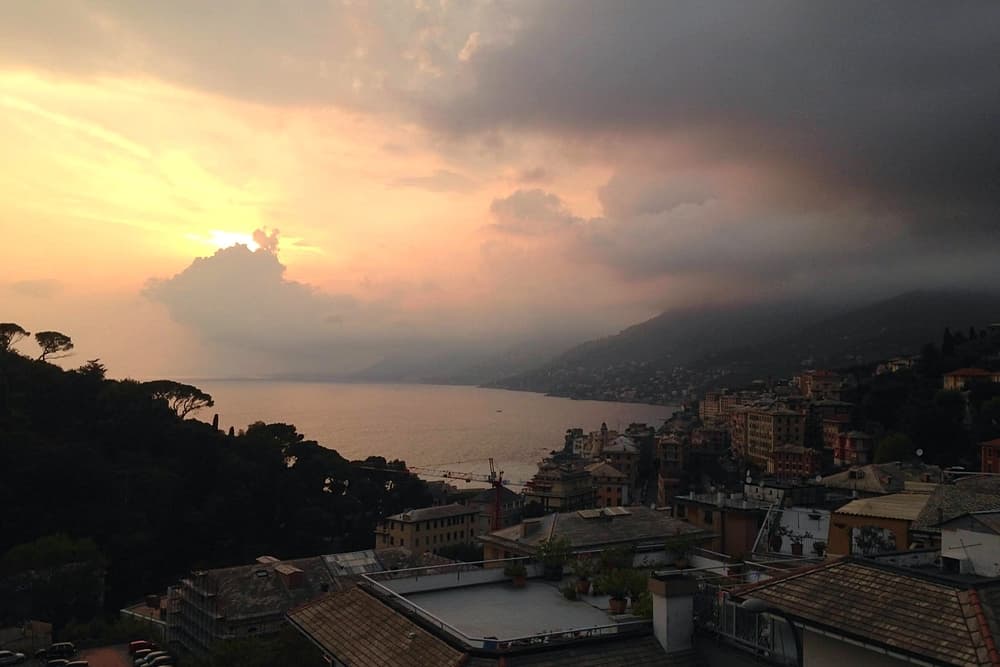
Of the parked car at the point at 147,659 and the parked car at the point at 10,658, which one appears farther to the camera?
the parked car at the point at 147,659

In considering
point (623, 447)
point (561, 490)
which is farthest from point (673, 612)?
point (623, 447)

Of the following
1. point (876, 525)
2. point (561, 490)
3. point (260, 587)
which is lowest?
point (260, 587)

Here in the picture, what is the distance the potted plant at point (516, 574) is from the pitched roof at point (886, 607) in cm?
515

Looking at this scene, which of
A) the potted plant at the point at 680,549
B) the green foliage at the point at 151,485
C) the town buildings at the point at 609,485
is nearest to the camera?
→ the potted plant at the point at 680,549

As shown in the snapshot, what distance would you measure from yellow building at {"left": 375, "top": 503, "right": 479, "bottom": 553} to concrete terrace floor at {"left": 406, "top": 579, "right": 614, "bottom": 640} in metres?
42.3

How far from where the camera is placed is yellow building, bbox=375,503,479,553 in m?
53.9

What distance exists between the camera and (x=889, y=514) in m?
21.3

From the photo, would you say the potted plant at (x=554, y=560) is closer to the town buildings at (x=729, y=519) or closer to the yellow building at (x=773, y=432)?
the town buildings at (x=729, y=519)

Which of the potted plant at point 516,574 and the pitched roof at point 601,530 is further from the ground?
the potted plant at point 516,574

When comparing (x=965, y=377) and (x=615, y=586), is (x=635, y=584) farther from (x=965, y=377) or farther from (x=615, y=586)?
(x=965, y=377)

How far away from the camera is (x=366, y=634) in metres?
9.39

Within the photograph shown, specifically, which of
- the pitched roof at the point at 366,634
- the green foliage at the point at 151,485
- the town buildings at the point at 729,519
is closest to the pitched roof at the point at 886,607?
the pitched roof at the point at 366,634

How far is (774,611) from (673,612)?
1693 millimetres

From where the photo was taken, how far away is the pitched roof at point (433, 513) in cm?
5460
